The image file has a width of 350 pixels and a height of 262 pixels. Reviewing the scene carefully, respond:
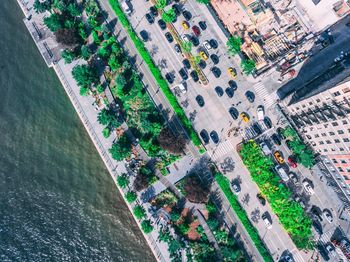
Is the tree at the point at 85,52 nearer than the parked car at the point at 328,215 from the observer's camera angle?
No

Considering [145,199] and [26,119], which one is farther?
[26,119]

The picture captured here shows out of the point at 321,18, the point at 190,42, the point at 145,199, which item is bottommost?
the point at 145,199

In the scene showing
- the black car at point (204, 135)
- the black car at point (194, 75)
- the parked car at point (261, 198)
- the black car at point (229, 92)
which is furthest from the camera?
the black car at point (194, 75)

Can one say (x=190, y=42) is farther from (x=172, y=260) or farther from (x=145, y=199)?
(x=172, y=260)

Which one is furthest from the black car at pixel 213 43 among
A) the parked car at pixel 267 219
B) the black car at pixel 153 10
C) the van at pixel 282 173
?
the parked car at pixel 267 219

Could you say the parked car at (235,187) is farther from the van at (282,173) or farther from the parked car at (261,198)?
the van at (282,173)

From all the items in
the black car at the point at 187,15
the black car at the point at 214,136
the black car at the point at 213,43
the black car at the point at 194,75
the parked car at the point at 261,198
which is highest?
the black car at the point at 187,15

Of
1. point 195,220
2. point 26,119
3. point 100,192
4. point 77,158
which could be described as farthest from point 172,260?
point 26,119
